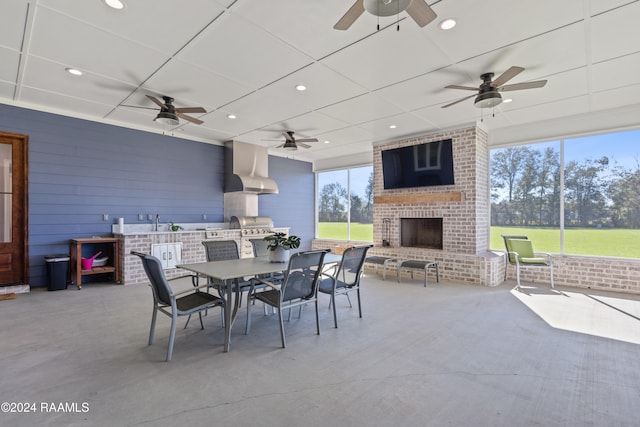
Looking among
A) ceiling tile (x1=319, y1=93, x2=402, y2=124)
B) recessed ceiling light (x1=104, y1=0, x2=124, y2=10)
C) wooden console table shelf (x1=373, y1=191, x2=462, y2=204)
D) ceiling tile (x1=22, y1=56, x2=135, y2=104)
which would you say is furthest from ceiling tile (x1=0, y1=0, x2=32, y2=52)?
wooden console table shelf (x1=373, y1=191, x2=462, y2=204)

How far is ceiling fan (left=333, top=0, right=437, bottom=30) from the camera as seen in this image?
205cm

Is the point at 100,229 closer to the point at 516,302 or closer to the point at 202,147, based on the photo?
the point at 202,147

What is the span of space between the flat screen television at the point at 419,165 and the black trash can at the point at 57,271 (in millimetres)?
5966

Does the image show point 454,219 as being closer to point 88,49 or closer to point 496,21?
point 496,21

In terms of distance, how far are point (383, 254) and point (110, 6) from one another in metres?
5.67

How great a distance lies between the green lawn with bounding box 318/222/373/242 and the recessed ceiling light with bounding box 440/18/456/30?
5.72 metres

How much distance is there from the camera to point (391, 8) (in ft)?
6.85

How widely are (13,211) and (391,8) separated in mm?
6018

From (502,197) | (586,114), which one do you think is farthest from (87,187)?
(586,114)

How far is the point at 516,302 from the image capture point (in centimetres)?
423

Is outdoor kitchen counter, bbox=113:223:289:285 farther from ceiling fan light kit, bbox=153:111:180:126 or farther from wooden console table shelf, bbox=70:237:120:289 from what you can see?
ceiling fan light kit, bbox=153:111:180:126

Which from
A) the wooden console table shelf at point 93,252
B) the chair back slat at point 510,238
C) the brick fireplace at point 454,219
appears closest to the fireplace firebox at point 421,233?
the brick fireplace at point 454,219

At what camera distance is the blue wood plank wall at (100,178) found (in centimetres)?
480

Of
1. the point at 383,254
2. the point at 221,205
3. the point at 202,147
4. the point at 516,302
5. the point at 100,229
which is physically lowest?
the point at 516,302
